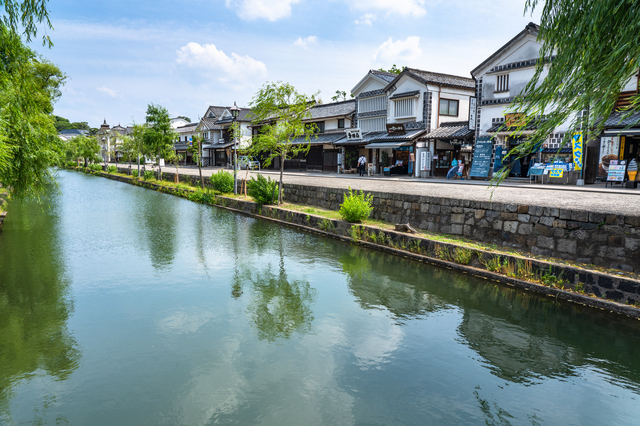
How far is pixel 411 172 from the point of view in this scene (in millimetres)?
28906

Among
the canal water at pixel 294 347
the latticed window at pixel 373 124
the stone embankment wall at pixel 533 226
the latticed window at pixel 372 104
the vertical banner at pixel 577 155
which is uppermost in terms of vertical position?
the latticed window at pixel 372 104

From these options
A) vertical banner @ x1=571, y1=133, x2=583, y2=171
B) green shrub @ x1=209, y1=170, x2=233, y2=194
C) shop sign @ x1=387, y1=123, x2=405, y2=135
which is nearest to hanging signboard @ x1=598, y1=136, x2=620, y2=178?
vertical banner @ x1=571, y1=133, x2=583, y2=171

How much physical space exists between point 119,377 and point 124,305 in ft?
8.40

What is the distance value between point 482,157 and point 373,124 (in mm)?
11890

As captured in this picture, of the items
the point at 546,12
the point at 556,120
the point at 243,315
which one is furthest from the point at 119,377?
the point at 546,12

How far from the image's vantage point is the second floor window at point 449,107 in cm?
2918

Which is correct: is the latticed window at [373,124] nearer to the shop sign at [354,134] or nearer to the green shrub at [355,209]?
the shop sign at [354,134]

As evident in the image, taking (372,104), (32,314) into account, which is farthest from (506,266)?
(372,104)

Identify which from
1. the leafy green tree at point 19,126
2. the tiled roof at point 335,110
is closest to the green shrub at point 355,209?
the leafy green tree at point 19,126

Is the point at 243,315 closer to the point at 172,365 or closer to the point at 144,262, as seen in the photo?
the point at 172,365

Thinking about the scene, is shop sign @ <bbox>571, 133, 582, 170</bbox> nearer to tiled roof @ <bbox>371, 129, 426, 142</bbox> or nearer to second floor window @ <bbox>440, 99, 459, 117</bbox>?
tiled roof @ <bbox>371, 129, 426, 142</bbox>

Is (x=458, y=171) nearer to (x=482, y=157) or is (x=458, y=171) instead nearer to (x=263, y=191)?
(x=482, y=157)

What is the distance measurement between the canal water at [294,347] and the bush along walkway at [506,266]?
0.99 ft

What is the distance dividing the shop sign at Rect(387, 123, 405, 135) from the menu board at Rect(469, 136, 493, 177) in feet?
23.5
